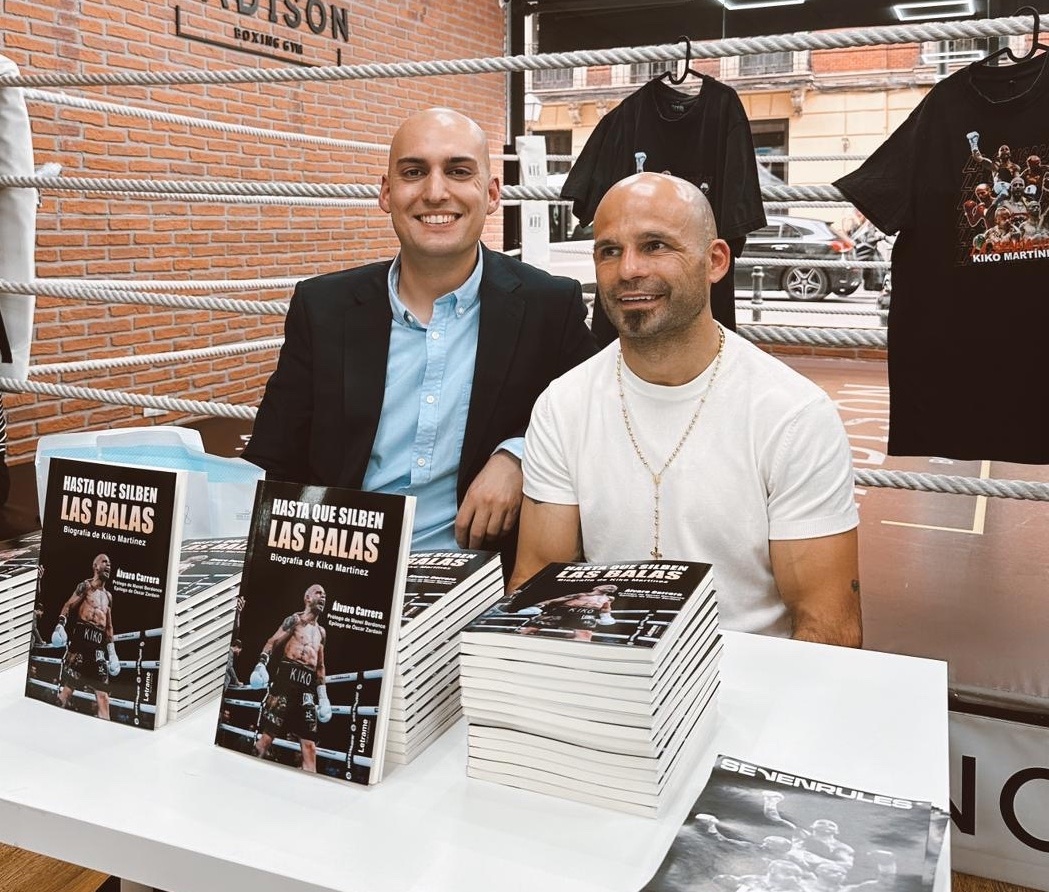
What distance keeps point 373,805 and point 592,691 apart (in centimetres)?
21

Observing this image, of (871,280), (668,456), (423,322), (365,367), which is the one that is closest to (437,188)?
(423,322)

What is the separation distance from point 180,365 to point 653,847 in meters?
4.80

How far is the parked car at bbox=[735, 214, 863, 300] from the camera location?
320 inches

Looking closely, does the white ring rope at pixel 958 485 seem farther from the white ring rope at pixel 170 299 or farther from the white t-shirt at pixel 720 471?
the white ring rope at pixel 170 299

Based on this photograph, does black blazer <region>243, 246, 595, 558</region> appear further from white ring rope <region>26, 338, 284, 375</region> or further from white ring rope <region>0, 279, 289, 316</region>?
white ring rope <region>26, 338, 284, 375</region>

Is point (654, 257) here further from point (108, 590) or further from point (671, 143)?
point (671, 143)

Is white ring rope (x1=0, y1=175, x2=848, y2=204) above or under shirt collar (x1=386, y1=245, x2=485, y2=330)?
above

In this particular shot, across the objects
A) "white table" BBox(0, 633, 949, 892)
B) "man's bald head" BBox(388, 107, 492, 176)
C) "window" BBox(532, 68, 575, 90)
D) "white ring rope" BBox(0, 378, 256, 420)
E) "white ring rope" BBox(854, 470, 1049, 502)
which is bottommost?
"white table" BBox(0, 633, 949, 892)

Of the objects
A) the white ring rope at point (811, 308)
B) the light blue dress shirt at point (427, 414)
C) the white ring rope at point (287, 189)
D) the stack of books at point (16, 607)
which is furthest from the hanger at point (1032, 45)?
the white ring rope at point (811, 308)

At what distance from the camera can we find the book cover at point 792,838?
69 cm

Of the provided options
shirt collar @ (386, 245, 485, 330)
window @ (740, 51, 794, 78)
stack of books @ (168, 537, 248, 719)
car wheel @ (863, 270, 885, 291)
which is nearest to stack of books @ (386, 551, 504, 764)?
stack of books @ (168, 537, 248, 719)

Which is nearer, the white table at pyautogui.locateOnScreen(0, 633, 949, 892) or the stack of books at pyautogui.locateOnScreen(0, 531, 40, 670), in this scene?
the white table at pyautogui.locateOnScreen(0, 633, 949, 892)

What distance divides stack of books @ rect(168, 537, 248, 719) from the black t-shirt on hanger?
5.25ft

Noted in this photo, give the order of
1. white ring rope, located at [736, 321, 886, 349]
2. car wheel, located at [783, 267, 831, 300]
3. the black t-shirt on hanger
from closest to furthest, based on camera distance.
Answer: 1. white ring rope, located at [736, 321, 886, 349]
2. the black t-shirt on hanger
3. car wheel, located at [783, 267, 831, 300]
